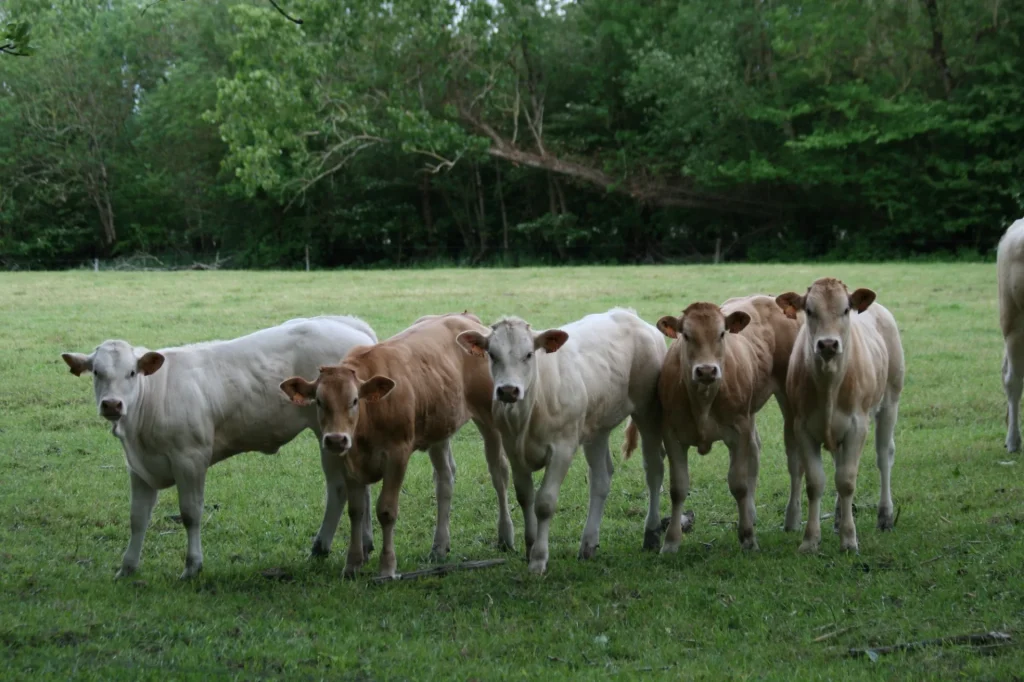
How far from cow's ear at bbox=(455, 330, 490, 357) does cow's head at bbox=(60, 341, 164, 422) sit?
1.98 meters

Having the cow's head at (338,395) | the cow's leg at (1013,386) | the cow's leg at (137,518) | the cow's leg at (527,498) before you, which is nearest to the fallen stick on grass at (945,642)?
the cow's leg at (527,498)

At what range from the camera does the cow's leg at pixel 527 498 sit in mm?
8102

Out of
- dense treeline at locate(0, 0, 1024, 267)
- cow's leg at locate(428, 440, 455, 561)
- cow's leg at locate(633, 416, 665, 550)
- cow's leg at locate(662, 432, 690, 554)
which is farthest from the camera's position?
dense treeline at locate(0, 0, 1024, 267)

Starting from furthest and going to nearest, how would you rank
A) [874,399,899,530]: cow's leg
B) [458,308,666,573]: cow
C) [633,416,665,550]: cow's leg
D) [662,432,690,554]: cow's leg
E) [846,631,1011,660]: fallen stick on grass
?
[874,399,899,530]: cow's leg, [633,416,665,550]: cow's leg, [662,432,690,554]: cow's leg, [458,308,666,573]: cow, [846,631,1011,660]: fallen stick on grass

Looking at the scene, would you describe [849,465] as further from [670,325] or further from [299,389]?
[299,389]

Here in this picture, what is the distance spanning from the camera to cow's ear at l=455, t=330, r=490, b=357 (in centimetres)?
779

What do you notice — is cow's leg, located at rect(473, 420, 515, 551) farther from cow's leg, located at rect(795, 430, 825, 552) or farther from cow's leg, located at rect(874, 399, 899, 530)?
cow's leg, located at rect(874, 399, 899, 530)

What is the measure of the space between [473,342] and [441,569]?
149 cm

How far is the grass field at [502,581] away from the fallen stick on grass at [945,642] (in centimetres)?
8

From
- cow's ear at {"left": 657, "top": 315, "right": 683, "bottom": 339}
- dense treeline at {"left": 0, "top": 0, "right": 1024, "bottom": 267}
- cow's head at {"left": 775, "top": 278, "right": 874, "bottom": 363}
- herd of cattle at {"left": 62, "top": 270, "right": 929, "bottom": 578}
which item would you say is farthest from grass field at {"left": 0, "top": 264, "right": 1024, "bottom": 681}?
dense treeline at {"left": 0, "top": 0, "right": 1024, "bottom": 267}

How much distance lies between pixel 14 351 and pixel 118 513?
8.79 meters

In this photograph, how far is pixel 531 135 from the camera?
46562 mm

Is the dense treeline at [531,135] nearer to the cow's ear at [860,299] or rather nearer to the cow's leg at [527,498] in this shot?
the cow's leg at [527,498]

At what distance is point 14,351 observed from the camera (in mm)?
17469
